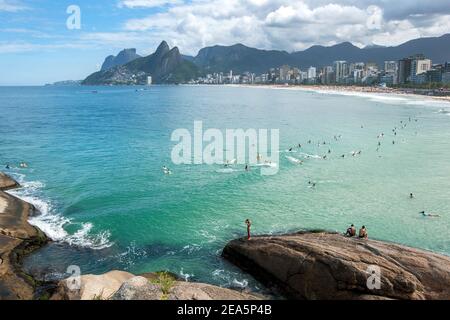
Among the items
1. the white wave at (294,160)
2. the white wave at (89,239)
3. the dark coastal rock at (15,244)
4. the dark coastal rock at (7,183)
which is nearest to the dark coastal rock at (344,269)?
the white wave at (89,239)

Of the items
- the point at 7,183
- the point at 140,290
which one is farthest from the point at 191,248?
the point at 7,183

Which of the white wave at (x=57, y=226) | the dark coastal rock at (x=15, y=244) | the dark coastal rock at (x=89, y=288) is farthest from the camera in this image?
the white wave at (x=57, y=226)

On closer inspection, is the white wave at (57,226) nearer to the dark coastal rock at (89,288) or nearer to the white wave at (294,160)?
the dark coastal rock at (89,288)

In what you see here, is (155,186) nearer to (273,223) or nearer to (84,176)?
(84,176)

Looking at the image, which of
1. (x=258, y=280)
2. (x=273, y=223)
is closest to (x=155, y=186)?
(x=273, y=223)

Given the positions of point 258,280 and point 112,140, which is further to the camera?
point 112,140

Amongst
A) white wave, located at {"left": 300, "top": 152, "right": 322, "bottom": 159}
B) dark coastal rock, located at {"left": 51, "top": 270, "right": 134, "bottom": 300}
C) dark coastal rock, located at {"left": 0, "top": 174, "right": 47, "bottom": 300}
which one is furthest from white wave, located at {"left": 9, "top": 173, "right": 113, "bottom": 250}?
white wave, located at {"left": 300, "top": 152, "right": 322, "bottom": 159}

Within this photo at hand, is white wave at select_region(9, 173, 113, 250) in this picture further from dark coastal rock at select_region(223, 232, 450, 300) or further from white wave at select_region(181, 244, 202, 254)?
dark coastal rock at select_region(223, 232, 450, 300)
